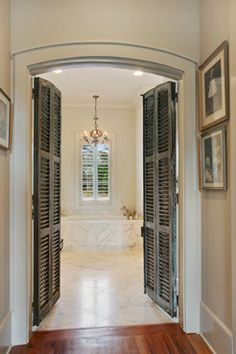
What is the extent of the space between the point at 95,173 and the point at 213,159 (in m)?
5.45

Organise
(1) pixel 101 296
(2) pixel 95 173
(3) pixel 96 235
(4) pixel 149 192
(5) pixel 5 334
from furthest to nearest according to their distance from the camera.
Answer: (2) pixel 95 173, (3) pixel 96 235, (1) pixel 101 296, (4) pixel 149 192, (5) pixel 5 334

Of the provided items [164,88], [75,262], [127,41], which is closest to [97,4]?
[127,41]

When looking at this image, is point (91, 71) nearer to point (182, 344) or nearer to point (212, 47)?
point (212, 47)

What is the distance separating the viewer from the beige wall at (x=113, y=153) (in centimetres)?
777

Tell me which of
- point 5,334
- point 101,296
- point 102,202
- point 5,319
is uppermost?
point 102,202

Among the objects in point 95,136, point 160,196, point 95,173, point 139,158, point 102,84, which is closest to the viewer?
point 160,196

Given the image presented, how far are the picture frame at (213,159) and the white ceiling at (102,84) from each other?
2636mm

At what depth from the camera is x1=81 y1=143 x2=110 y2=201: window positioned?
7.82 meters

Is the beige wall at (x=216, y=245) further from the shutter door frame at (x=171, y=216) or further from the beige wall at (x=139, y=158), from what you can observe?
the beige wall at (x=139, y=158)

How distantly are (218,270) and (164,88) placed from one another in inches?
73.9

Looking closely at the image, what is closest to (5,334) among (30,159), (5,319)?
(5,319)

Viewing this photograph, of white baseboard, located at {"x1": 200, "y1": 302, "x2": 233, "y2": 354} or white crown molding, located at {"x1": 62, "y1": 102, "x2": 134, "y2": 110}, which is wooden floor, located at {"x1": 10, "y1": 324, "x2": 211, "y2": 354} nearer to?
white baseboard, located at {"x1": 200, "y1": 302, "x2": 233, "y2": 354}

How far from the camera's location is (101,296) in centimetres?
389

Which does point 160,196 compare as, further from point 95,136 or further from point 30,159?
point 95,136
